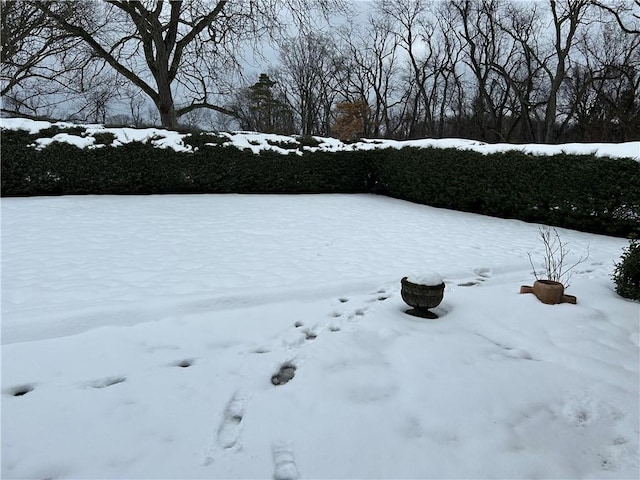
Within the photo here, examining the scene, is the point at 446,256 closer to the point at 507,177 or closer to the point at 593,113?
the point at 507,177

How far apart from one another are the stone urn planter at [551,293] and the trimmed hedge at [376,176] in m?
4.03

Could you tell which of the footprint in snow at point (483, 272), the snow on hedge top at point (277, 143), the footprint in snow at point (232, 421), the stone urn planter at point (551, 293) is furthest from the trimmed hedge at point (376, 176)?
the footprint in snow at point (232, 421)

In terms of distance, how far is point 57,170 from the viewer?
7855 mm

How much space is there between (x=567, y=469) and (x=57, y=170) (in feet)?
31.3

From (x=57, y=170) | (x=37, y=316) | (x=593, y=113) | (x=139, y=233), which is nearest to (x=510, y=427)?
(x=37, y=316)

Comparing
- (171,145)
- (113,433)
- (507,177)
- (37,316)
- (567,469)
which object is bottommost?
(567,469)

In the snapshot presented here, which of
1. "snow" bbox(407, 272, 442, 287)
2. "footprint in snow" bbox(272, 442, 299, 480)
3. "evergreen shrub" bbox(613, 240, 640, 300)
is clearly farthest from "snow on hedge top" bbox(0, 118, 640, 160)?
"footprint in snow" bbox(272, 442, 299, 480)

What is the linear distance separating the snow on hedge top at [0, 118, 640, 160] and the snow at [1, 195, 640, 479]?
3.10 meters

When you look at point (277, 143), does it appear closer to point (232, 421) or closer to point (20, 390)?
point (20, 390)

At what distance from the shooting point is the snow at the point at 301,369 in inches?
63.9

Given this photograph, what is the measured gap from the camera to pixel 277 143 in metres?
9.84

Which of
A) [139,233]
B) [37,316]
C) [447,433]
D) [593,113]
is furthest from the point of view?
[593,113]

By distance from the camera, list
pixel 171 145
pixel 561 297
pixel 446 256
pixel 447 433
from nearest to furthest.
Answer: pixel 447 433, pixel 561 297, pixel 446 256, pixel 171 145

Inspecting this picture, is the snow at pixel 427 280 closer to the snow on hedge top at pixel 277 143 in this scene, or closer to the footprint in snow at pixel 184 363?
the footprint in snow at pixel 184 363
